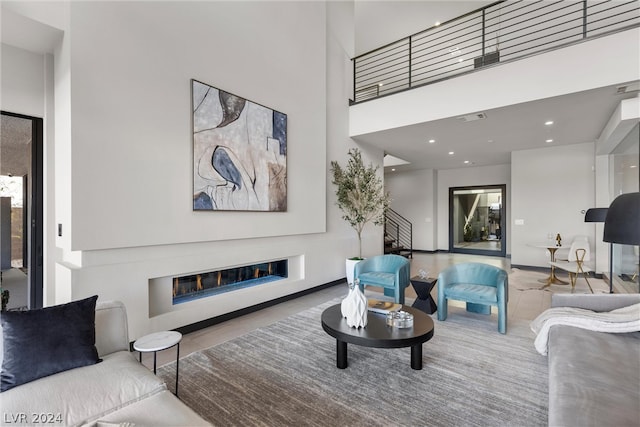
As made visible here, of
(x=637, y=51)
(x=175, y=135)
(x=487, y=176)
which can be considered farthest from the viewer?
(x=487, y=176)

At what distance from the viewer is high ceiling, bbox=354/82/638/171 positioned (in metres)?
4.52

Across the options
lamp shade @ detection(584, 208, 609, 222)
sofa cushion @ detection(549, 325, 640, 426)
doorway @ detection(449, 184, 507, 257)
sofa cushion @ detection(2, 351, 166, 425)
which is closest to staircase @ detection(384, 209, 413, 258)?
doorway @ detection(449, 184, 507, 257)

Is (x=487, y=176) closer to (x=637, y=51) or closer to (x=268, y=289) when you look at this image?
(x=637, y=51)

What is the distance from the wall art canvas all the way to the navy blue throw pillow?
73.5 inches

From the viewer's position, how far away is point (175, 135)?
11.4 feet

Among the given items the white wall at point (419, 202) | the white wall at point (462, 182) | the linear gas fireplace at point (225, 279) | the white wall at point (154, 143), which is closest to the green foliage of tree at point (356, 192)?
the white wall at point (154, 143)

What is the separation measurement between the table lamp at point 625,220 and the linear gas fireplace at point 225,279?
4.07 m

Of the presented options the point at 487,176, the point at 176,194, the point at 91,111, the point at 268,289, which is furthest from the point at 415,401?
the point at 487,176

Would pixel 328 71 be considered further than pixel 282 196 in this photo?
Yes

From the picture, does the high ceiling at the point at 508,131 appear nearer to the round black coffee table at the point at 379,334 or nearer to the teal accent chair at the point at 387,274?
the teal accent chair at the point at 387,274

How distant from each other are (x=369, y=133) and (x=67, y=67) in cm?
476

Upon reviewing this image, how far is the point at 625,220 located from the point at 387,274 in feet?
9.78

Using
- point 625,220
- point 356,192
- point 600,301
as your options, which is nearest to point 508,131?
point 356,192

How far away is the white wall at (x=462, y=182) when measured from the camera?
31.5 ft
